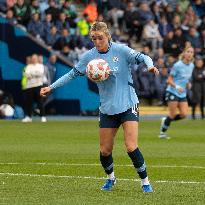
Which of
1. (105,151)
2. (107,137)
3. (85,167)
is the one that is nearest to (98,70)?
(107,137)

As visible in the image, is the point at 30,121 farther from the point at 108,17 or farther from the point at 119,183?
the point at 119,183

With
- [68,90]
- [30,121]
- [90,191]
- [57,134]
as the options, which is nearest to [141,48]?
[68,90]

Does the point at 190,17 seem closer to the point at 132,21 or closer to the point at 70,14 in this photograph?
the point at 132,21

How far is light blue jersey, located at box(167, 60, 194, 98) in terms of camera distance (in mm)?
26672

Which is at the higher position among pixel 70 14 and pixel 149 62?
pixel 70 14

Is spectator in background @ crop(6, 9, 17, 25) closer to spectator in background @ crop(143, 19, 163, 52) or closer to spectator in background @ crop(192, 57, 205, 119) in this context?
spectator in background @ crop(143, 19, 163, 52)

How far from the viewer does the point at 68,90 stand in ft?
124

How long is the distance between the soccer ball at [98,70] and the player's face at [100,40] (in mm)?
207

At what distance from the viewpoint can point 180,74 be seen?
88.5 ft

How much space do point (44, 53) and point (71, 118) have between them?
2.92 meters

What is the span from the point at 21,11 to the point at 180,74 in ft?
40.3

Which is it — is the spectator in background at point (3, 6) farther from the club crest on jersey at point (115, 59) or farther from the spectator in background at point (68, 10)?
the club crest on jersey at point (115, 59)

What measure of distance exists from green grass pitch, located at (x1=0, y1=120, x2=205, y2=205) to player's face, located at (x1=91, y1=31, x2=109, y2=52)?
6.60ft

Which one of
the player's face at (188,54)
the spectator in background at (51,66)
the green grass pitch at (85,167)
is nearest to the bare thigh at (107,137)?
the green grass pitch at (85,167)
